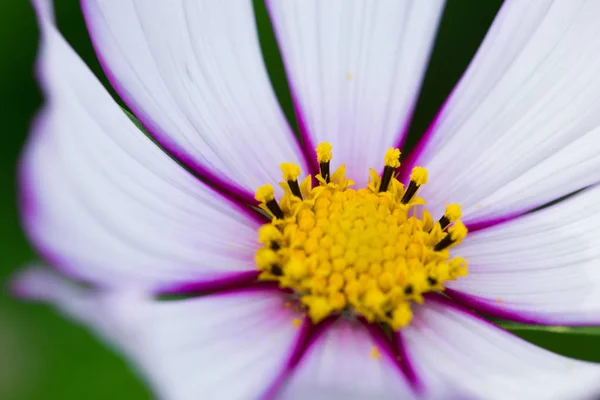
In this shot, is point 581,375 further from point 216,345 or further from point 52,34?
point 52,34

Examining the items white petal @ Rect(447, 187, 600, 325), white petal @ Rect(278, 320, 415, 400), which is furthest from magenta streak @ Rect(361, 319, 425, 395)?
white petal @ Rect(447, 187, 600, 325)

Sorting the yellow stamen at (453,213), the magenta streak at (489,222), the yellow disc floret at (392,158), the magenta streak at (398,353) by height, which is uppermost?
the yellow disc floret at (392,158)

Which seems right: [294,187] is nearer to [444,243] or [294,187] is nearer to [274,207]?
[274,207]

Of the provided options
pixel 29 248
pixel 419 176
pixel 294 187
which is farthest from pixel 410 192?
pixel 29 248

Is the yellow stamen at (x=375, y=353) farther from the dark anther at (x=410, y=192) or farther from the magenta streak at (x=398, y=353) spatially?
the dark anther at (x=410, y=192)

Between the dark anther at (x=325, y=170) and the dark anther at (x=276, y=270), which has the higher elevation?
the dark anther at (x=325, y=170)

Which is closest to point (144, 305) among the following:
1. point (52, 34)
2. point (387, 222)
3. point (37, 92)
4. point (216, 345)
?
point (216, 345)

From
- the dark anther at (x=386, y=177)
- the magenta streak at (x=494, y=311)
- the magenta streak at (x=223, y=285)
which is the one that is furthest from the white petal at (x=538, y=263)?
the magenta streak at (x=223, y=285)

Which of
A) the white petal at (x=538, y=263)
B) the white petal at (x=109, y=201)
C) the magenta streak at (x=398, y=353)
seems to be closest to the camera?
the white petal at (x=109, y=201)

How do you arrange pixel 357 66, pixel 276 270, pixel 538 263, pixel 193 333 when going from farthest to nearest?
pixel 357 66, pixel 538 263, pixel 276 270, pixel 193 333
